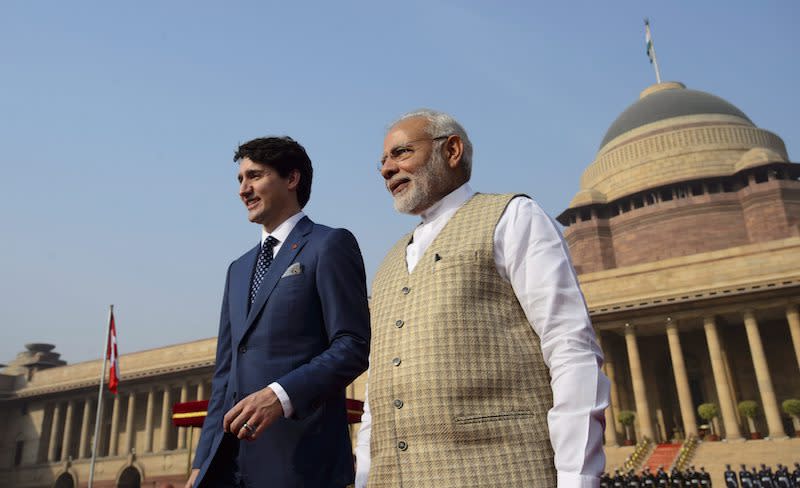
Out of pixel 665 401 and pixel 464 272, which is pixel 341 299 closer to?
pixel 464 272

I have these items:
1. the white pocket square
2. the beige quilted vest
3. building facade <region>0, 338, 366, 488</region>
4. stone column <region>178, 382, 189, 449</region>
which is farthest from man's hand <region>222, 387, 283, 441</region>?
stone column <region>178, 382, 189, 449</region>

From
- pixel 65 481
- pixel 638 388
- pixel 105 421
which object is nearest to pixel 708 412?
pixel 638 388

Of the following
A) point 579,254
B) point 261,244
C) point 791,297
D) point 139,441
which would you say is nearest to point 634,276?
point 791,297

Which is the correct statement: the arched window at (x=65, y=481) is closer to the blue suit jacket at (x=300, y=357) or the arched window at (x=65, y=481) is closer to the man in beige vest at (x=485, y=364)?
the blue suit jacket at (x=300, y=357)

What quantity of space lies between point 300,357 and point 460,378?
0.95m

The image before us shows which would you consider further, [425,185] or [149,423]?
[149,423]

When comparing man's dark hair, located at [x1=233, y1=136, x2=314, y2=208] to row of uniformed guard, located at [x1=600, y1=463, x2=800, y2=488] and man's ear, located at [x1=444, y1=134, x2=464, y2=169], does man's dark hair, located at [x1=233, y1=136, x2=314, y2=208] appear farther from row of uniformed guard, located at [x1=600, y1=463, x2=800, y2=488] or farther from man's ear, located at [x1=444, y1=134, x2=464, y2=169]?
row of uniformed guard, located at [x1=600, y1=463, x2=800, y2=488]

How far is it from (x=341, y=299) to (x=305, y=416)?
0.63 m

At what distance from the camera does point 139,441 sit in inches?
1818

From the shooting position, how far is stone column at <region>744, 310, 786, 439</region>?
27094mm

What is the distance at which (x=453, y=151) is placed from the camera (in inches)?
134

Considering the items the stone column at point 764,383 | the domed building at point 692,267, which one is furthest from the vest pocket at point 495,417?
the stone column at point 764,383

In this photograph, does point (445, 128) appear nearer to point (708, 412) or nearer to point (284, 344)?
point (284, 344)

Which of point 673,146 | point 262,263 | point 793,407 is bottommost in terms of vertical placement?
point 262,263
